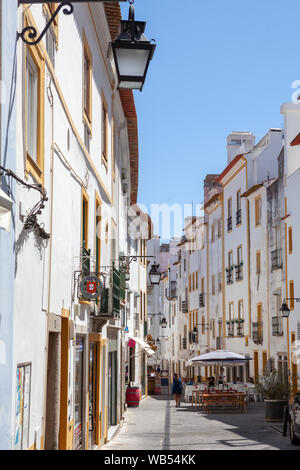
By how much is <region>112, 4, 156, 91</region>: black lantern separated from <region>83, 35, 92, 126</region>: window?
245 inches

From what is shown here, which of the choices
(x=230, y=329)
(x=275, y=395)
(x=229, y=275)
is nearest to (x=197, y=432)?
(x=275, y=395)

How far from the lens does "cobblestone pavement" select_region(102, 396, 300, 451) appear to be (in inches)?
672

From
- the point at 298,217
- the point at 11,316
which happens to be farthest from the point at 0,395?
the point at 298,217

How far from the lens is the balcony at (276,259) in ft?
115

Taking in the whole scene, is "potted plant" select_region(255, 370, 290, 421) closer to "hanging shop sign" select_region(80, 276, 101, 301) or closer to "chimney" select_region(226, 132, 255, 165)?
"hanging shop sign" select_region(80, 276, 101, 301)

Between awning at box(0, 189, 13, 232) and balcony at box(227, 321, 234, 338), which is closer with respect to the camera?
awning at box(0, 189, 13, 232)

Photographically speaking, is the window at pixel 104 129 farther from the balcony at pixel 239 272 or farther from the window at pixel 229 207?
the window at pixel 229 207

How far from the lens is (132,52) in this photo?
7039 mm

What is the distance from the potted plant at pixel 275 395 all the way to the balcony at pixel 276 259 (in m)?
12.0

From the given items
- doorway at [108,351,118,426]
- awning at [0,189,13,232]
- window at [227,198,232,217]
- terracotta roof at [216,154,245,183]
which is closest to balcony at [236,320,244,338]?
window at [227,198,232,217]

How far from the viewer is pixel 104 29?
15.7 meters

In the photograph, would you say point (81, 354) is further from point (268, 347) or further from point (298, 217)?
point (268, 347)

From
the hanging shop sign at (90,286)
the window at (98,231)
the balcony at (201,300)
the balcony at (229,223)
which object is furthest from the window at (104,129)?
the balcony at (201,300)

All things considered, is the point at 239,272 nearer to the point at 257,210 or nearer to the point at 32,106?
the point at 257,210
